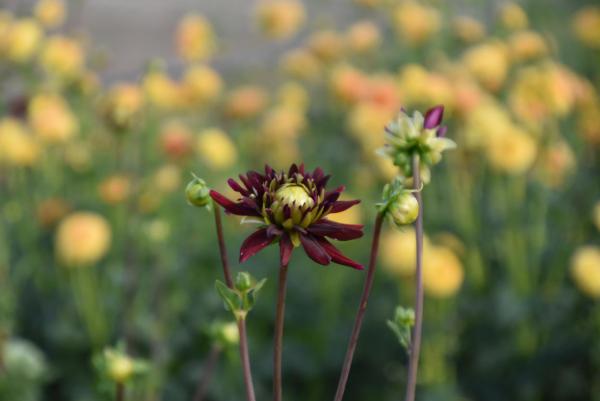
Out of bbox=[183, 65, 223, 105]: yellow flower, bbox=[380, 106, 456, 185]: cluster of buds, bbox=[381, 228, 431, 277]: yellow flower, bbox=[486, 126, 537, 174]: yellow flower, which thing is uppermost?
bbox=[183, 65, 223, 105]: yellow flower

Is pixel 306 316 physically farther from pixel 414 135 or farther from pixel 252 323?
pixel 414 135

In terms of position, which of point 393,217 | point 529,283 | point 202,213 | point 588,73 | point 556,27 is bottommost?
point 393,217

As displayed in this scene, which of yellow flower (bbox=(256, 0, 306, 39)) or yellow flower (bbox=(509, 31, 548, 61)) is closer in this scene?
yellow flower (bbox=(509, 31, 548, 61))

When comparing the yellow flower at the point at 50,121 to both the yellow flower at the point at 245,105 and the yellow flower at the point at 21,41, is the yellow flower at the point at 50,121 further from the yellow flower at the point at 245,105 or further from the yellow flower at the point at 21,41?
the yellow flower at the point at 245,105

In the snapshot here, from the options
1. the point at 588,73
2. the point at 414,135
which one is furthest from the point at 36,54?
the point at 588,73

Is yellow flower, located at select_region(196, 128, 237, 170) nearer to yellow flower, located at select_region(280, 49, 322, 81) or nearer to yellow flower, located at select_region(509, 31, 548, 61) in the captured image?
yellow flower, located at select_region(280, 49, 322, 81)

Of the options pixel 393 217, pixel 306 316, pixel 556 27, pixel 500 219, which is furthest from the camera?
pixel 556 27

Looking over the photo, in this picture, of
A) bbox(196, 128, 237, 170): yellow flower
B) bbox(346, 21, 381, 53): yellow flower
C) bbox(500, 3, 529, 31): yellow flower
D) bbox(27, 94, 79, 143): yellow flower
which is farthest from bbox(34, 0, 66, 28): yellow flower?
bbox(500, 3, 529, 31): yellow flower
